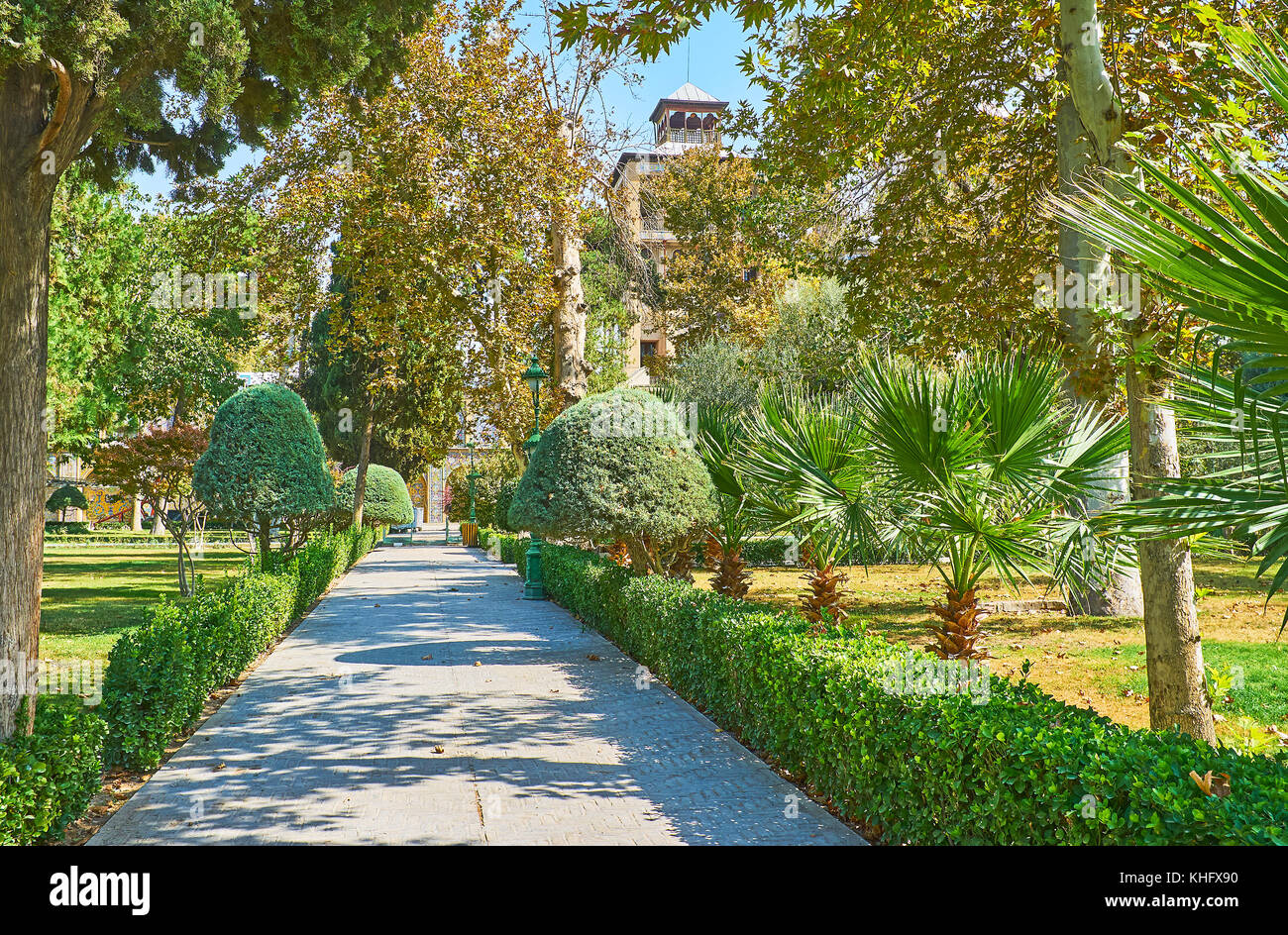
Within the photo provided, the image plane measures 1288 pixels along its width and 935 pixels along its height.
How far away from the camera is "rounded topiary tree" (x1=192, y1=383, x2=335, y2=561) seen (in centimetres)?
1293

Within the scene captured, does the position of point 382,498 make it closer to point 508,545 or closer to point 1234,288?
point 508,545

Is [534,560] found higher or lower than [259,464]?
lower

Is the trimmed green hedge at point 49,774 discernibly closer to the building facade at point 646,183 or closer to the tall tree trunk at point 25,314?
the tall tree trunk at point 25,314

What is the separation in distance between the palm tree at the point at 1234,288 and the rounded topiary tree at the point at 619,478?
7.83m

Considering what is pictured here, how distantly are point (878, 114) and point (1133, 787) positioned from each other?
26.7ft

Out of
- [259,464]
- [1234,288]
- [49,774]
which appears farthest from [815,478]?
[259,464]

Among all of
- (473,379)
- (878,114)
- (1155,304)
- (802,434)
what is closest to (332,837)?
(802,434)

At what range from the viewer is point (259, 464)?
13.0 m

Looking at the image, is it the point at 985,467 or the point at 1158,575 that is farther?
the point at 985,467

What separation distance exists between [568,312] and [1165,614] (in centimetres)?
1521

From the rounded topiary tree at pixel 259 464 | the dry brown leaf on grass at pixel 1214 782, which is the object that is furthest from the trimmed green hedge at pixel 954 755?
the rounded topiary tree at pixel 259 464

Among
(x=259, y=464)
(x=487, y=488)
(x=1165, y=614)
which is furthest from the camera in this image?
(x=487, y=488)

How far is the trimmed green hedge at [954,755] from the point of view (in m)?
3.13
